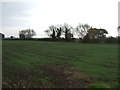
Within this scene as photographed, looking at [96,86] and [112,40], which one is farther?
[112,40]

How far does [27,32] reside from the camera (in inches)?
3514

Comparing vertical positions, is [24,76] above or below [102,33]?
below

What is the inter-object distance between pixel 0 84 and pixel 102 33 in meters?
77.4

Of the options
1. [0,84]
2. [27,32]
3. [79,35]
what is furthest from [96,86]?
[27,32]

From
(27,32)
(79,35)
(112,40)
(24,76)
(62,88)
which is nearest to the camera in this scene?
(62,88)

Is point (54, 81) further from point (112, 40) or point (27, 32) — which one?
point (27, 32)

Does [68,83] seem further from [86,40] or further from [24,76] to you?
[86,40]

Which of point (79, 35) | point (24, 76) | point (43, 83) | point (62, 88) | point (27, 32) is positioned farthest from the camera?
point (27, 32)

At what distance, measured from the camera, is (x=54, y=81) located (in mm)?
5980

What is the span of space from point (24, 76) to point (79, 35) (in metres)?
71.1

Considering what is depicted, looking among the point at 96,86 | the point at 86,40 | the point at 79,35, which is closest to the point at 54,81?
the point at 96,86

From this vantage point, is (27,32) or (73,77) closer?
(73,77)

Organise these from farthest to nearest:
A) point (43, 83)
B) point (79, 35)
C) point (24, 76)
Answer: point (79, 35) → point (24, 76) → point (43, 83)

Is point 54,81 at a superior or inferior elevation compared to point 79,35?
inferior
